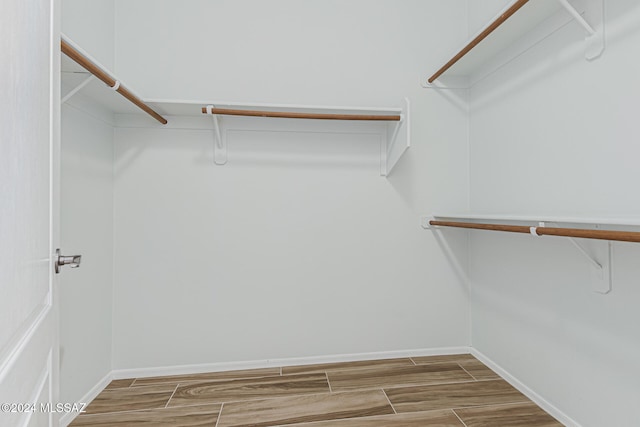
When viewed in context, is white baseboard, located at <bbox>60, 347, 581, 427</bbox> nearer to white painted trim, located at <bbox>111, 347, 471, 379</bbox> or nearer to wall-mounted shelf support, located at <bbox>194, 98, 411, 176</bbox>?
white painted trim, located at <bbox>111, 347, 471, 379</bbox>

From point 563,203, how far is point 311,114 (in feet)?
3.80

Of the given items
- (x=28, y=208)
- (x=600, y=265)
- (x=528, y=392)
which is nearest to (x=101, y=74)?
(x=28, y=208)

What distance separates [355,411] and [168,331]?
3.40 ft

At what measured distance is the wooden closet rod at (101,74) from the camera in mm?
1031

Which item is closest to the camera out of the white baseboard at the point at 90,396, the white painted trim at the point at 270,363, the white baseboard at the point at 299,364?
the white baseboard at the point at 90,396

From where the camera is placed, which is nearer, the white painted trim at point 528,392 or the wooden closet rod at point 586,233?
the wooden closet rod at point 586,233

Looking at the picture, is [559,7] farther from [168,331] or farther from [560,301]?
[168,331]

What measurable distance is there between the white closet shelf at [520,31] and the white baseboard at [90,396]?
7.53ft

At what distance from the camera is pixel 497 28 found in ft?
4.92

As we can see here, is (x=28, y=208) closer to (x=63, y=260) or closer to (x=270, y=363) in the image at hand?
(x=63, y=260)

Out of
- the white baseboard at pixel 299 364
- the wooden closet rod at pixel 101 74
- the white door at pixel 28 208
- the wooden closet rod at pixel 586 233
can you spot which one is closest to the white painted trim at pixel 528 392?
A: the white baseboard at pixel 299 364

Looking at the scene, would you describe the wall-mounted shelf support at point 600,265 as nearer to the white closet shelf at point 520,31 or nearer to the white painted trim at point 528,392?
the white painted trim at point 528,392

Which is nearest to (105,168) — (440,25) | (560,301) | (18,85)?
(18,85)

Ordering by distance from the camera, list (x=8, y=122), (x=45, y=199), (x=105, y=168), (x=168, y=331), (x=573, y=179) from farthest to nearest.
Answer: (x=168, y=331), (x=105, y=168), (x=573, y=179), (x=45, y=199), (x=8, y=122)
